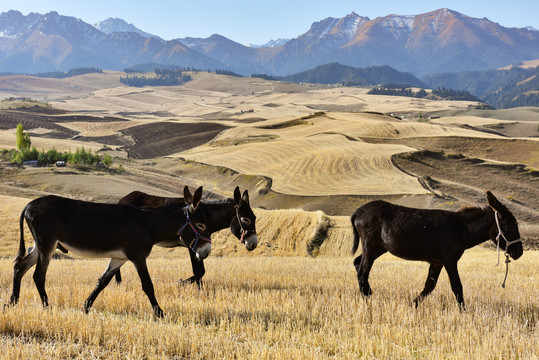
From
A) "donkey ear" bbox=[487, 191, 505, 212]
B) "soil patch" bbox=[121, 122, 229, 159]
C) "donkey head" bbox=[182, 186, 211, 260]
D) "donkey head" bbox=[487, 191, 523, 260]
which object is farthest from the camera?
"soil patch" bbox=[121, 122, 229, 159]

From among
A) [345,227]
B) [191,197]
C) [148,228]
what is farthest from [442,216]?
[345,227]

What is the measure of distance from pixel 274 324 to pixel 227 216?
387 cm

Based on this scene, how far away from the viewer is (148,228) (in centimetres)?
1009

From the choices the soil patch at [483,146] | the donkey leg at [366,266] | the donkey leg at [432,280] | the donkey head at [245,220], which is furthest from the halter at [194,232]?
the soil patch at [483,146]

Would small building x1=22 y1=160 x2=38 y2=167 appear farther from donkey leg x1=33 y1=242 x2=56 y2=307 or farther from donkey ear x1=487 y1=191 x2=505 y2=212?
donkey ear x1=487 y1=191 x2=505 y2=212

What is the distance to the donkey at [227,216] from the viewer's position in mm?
11641

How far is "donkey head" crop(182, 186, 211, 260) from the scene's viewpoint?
32.7 feet

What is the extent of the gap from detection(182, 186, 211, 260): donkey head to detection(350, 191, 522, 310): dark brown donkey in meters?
3.75

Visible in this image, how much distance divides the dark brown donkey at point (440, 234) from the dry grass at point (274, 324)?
1.01 meters

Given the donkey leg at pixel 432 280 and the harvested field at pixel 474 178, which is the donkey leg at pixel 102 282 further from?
the harvested field at pixel 474 178

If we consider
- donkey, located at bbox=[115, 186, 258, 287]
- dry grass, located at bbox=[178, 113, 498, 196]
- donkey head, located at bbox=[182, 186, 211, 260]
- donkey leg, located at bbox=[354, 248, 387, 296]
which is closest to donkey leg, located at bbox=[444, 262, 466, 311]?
donkey leg, located at bbox=[354, 248, 387, 296]

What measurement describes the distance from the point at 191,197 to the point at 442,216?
210 inches

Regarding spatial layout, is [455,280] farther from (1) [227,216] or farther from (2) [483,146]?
(2) [483,146]

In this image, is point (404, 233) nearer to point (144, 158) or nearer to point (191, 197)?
point (191, 197)
